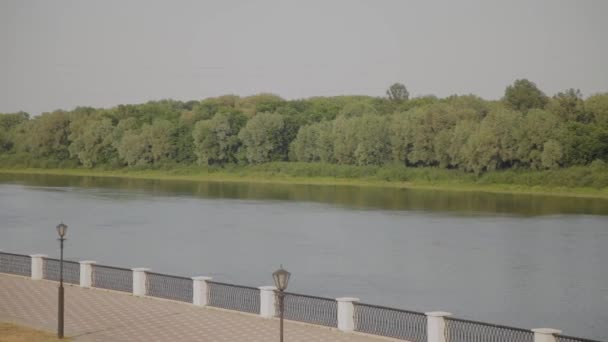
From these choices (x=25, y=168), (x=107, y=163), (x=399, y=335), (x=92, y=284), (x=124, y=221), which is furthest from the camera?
(x=25, y=168)

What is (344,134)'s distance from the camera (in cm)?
9925

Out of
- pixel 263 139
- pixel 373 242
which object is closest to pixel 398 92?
pixel 263 139

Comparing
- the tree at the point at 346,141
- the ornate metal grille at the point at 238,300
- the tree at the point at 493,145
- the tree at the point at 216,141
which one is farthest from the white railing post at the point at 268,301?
the tree at the point at 216,141

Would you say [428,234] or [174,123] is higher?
[174,123]

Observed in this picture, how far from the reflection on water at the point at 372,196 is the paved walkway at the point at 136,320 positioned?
43.1 metres

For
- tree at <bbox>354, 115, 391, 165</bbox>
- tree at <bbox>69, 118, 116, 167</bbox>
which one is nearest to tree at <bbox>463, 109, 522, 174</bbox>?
tree at <bbox>354, 115, 391, 165</bbox>

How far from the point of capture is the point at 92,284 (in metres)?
28.1

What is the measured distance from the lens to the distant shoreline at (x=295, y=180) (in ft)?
258

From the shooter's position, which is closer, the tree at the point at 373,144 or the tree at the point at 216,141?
the tree at the point at 373,144

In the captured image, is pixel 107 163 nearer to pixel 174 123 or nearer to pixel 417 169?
pixel 174 123

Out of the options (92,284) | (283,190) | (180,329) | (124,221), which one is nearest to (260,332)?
(180,329)

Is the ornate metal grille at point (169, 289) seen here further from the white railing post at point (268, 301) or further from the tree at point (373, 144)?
the tree at point (373, 144)

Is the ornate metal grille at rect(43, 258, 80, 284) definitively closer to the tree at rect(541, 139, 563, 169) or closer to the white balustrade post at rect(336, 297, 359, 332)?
the white balustrade post at rect(336, 297, 359, 332)

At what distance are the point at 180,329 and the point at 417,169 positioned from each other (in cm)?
7059
